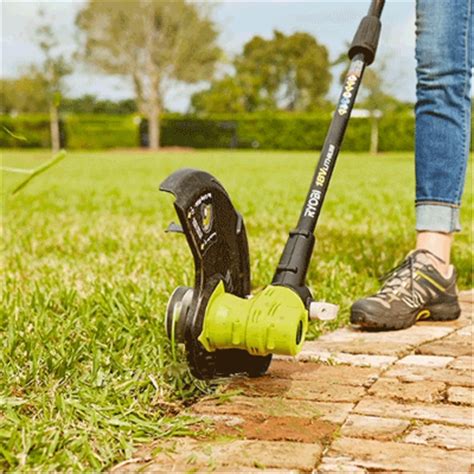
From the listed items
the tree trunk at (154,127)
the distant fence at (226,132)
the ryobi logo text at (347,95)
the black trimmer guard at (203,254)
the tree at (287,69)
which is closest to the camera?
the black trimmer guard at (203,254)

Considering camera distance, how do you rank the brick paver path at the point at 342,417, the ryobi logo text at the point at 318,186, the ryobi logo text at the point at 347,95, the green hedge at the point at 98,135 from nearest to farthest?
the brick paver path at the point at 342,417 < the ryobi logo text at the point at 318,186 < the ryobi logo text at the point at 347,95 < the green hedge at the point at 98,135

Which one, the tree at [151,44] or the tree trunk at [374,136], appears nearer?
the tree trunk at [374,136]

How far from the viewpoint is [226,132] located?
130 ft

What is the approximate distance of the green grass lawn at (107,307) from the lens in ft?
5.16

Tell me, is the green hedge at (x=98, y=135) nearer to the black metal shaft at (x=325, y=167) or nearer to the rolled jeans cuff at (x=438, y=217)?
the rolled jeans cuff at (x=438, y=217)

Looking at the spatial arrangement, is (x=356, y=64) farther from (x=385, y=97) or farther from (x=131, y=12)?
(x=131, y=12)

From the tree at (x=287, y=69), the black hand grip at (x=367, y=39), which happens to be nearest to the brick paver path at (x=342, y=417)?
the black hand grip at (x=367, y=39)

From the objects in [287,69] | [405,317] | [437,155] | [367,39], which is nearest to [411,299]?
[405,317]

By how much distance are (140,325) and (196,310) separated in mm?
691

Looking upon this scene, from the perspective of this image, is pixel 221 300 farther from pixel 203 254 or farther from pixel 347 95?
pixel 347 95

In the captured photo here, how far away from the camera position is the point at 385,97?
30109 mm

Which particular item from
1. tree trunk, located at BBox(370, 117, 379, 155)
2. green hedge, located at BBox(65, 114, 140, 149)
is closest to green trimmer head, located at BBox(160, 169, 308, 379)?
tree trunk, located at BBox(370, 117, 379, 155)

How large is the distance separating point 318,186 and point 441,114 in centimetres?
74

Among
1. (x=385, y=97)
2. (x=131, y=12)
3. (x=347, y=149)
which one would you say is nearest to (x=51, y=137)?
(x=131, y=12)
